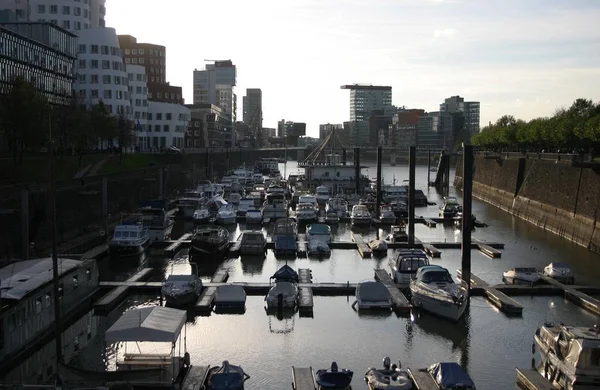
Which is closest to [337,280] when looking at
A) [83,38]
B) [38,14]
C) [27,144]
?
[27,144]

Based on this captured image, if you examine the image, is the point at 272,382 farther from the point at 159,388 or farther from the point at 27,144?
the point at 27,144

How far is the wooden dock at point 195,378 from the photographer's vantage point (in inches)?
753

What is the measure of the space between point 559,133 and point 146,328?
208 ft

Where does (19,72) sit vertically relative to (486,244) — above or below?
above

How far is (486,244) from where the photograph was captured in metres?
45.6

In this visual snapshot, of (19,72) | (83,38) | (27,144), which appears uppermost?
(83,38)

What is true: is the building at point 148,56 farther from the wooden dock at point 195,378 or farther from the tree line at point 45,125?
the wooden dock at point 195,378

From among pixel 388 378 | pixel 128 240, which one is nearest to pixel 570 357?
pixel 388 378

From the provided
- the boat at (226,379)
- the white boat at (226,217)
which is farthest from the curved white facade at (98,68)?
the boat at (226,379)

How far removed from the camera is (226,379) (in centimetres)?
1880

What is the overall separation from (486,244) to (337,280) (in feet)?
48.7

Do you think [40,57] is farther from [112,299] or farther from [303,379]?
[303,379]

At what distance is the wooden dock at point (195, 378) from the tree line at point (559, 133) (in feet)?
167

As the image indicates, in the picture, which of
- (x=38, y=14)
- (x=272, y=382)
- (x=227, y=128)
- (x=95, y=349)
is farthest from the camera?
(x=227, y=128)
